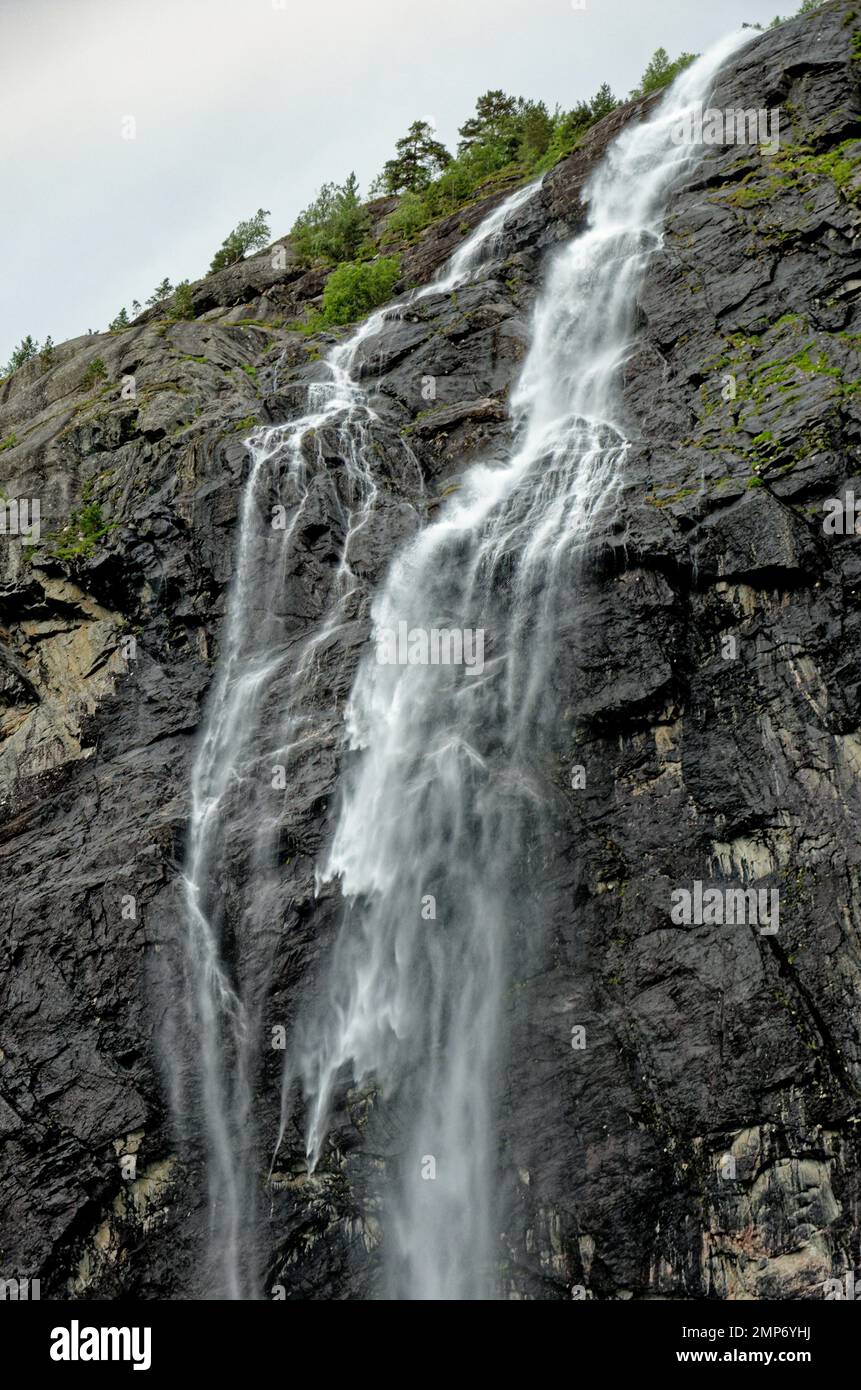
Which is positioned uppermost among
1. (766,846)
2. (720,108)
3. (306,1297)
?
(720,108)

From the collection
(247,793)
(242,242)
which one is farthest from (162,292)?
(247,793)

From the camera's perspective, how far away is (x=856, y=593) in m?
18.9

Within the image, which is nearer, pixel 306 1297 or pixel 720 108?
pixel 306 1297

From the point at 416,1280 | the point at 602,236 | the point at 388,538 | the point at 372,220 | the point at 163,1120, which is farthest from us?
the point at 372,220

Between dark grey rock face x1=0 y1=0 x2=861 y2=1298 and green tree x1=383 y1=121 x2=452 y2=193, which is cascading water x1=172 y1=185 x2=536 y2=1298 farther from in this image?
green tree x1=383 y1=121 x2=452 y2=193

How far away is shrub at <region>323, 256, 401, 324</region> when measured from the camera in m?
39.2

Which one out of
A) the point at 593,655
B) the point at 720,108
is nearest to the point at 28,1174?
the point at 593,655

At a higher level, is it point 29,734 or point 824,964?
point 29,734

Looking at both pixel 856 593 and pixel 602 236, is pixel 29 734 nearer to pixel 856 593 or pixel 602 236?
pixel 856 593

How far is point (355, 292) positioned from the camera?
129 ft

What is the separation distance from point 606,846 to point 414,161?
49553mm

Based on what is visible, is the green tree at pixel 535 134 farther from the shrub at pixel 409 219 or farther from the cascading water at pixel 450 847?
the cascading water at pixel 450 847

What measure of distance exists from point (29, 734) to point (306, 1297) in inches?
578

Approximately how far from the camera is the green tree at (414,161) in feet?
185
